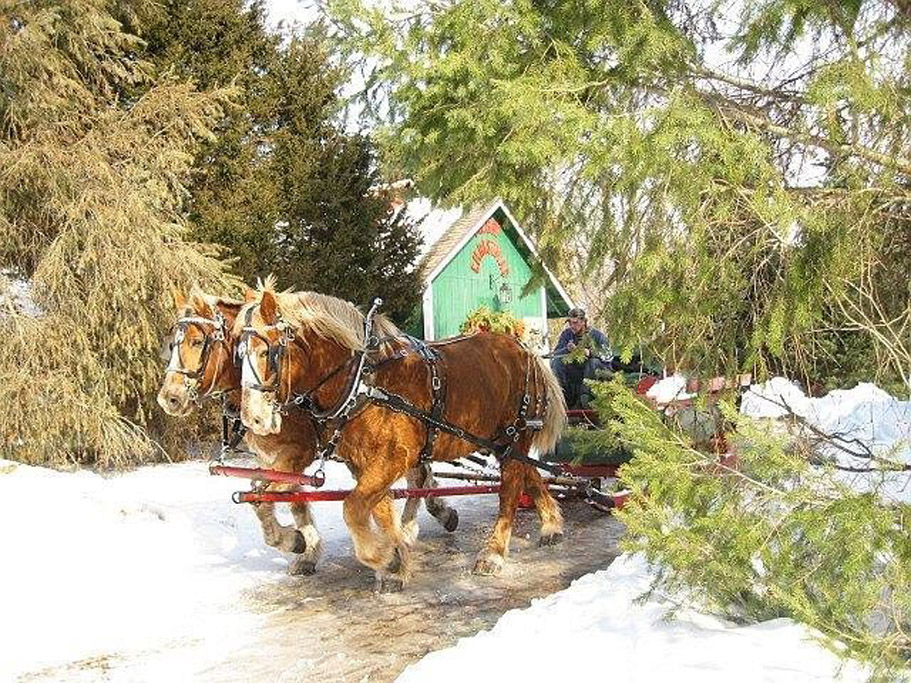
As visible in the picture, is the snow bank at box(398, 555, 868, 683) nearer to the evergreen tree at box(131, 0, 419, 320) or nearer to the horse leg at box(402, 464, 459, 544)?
the horse leg at box(402, 464, 459, 544)

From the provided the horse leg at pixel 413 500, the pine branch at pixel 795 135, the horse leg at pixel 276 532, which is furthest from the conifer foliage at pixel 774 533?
the horse leg at pixel 413 500

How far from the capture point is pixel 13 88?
1288 cm

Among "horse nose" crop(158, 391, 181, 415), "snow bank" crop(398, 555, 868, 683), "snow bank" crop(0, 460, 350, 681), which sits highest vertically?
"horse nose" crop(158, 391, 181, 415)

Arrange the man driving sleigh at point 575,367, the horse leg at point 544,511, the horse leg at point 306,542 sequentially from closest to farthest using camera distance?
the horse leg at point 306,542 → the horse leg at point 544,511 → the man driving sleigh at point 575,367

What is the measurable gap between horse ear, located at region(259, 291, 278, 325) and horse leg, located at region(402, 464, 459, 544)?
1.87 meters

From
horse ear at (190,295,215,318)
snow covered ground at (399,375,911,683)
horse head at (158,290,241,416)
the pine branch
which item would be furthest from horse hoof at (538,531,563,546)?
the pine branch

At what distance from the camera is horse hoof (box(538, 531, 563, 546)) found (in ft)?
26.7

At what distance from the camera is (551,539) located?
8133mm

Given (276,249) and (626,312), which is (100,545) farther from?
(276,249)

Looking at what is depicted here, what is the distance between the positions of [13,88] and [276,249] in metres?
4.44

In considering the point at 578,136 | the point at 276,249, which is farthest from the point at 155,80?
the point at 578,136

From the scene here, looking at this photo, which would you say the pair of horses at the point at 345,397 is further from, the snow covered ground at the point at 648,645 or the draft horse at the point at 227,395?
the snow covered ground at the point at 648,645

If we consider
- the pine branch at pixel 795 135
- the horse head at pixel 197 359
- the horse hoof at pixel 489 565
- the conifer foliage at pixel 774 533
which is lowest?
the horse hoof at pixel 489 565

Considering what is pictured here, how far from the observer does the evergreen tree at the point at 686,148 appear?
395 cm
